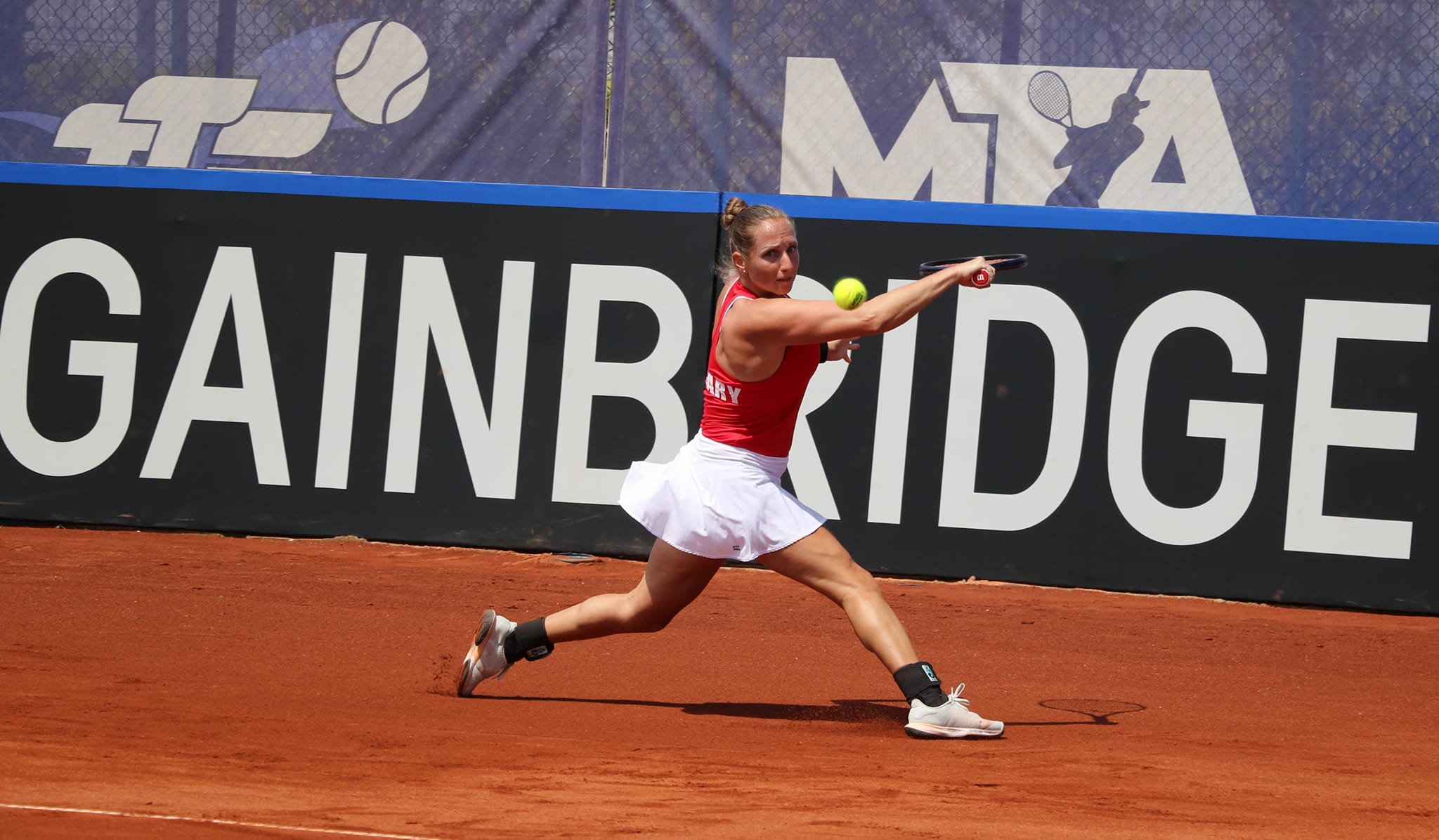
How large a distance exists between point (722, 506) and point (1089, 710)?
5.71 ft

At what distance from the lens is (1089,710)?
17.9ft

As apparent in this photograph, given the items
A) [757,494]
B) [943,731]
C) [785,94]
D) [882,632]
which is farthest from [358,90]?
[943,731]

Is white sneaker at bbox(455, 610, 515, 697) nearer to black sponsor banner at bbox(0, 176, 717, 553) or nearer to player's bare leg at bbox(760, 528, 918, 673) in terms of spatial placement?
player's bare leg at bbox(760, 528, 918, 673)

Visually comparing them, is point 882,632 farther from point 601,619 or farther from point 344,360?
point 344,360

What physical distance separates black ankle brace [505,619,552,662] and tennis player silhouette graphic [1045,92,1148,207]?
4472 mm

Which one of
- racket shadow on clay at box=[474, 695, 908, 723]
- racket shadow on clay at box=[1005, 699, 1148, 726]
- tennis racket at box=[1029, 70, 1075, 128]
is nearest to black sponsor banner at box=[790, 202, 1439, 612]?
tennis racket at box=[1029, 70, 1075, 128]

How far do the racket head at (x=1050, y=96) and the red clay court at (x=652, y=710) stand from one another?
2725 mm

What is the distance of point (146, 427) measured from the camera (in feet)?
28.5

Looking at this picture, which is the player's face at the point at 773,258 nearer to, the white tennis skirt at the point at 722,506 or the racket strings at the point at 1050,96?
the white tennis skirt at the point at 722,506

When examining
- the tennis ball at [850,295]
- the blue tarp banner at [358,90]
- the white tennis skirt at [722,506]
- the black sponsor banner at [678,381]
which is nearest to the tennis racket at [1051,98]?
the black sponsor banner at [678,381]

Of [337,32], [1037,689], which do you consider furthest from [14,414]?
[1037,689]

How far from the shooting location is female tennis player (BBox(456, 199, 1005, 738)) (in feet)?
15.4

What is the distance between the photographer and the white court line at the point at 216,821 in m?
3.39

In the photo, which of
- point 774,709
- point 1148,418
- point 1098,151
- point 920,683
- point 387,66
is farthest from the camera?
point 387,66
